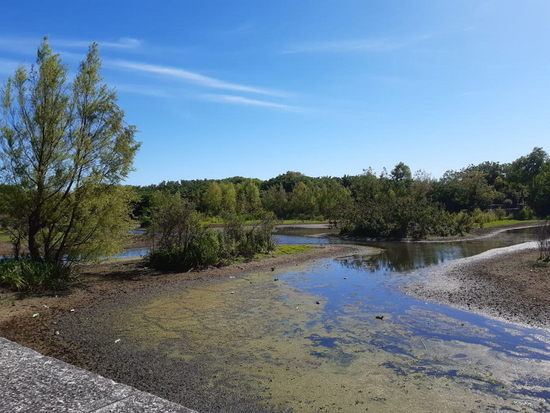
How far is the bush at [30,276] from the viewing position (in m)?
15.8

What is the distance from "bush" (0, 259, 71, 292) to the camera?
51.9ft

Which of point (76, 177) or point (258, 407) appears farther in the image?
point (76, 177)

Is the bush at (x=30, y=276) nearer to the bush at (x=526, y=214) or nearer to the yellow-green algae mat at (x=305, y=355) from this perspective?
the yellow-green algae mat at (x=305, y=355)

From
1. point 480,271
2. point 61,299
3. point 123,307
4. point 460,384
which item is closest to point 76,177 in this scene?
point 61,299

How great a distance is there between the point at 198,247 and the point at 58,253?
675 centimetres

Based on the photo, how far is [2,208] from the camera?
17.3 m

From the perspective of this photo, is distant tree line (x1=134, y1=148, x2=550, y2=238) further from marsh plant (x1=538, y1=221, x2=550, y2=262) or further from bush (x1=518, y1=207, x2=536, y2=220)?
marsh plant (x1=538, y1=221, x2=550, y2=262)

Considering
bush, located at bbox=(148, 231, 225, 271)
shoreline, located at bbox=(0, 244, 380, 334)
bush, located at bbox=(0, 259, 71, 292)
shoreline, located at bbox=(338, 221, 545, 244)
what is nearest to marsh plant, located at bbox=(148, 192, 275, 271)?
bush, located at bbox=(148, 231, 225, 271)

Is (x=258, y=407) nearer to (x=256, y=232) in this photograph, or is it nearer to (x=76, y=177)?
(x=76, y=177)

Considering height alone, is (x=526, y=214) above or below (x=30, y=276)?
below

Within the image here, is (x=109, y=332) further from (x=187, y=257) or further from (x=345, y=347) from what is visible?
(x=187, y=257)

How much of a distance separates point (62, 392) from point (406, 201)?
138 ft

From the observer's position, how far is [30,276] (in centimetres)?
1614

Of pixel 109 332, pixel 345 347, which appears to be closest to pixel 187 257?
pixel 109 332
